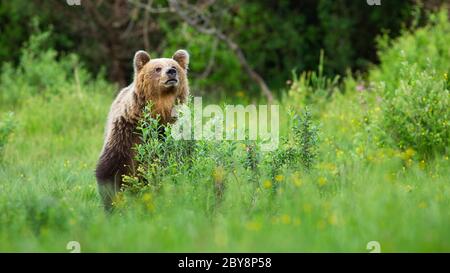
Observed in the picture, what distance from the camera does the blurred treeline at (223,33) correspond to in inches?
599

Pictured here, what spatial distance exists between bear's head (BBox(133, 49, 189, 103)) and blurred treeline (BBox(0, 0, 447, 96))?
290 inches

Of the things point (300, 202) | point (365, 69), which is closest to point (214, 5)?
point (365, 69)

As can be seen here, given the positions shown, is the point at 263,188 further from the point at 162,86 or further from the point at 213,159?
the point at 162,86

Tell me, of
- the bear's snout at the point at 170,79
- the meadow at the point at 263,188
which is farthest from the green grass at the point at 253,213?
the bear's snout at the point at 170,79

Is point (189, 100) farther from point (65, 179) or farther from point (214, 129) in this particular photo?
point (65, 179)

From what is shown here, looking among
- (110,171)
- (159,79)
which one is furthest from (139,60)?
(110,171)

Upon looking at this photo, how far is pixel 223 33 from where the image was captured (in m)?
16.0

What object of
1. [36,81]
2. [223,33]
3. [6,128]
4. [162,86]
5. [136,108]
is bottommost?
[6,128]

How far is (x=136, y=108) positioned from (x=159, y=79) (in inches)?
13.1

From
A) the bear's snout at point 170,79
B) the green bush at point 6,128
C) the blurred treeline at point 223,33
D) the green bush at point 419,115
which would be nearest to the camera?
the bear's snout at point 170,79

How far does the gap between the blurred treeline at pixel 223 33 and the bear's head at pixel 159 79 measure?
737 cm

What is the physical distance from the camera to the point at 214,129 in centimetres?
632

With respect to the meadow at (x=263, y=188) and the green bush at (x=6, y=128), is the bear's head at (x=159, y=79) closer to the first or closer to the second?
the meadow at (x=263, y=188)

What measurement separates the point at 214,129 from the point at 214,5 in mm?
9402
